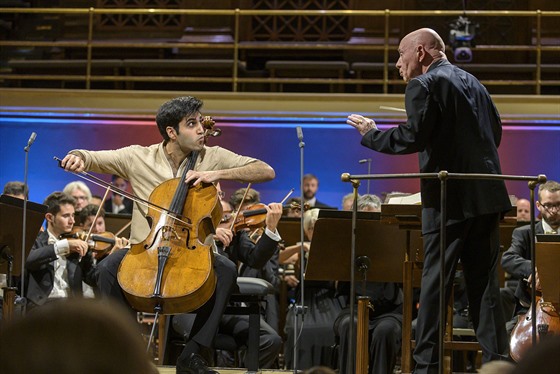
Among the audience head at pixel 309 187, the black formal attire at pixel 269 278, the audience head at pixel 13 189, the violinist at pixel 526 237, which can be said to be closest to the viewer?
the violinist at pixel 526 237

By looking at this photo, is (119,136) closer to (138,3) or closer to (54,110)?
(54,110)

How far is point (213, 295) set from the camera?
173 inches

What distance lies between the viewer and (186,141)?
15.4 feet

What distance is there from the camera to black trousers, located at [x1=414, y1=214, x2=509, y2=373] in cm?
375

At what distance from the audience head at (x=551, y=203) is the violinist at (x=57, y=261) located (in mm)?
2928

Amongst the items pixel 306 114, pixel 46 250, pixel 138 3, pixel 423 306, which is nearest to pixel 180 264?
pixel 423 306

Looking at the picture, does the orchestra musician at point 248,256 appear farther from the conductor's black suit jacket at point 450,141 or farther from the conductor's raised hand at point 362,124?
the conductor's black suit jacket at point 450,141

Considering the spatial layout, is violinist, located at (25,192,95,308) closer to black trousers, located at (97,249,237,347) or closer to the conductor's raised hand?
black trousers, located at (97,249,237,347)

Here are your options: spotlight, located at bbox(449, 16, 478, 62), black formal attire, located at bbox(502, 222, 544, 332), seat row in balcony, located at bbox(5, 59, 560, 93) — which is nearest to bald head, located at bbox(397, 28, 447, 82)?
black formal attire, located at bbox(502, 222, 544, 332)

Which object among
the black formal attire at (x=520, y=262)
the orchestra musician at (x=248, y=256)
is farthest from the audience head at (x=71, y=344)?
the black formal attire at (x=520, y=262)

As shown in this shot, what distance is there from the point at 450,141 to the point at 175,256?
1364 millimetres

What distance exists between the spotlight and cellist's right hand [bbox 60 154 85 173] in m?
6.23

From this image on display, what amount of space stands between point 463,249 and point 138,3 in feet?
27.8

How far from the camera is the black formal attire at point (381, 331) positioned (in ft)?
17.0
